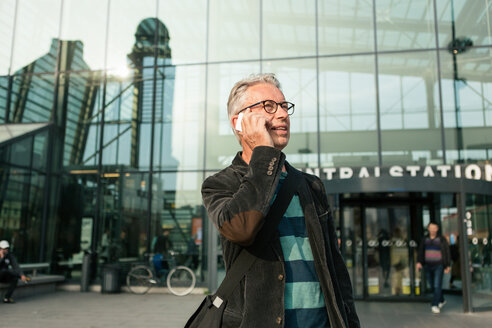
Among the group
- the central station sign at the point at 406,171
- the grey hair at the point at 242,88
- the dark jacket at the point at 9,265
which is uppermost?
the central station sign at the point at 406,171

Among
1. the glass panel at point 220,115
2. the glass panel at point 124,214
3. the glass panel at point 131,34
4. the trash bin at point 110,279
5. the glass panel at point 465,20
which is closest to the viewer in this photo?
the trash bin at point 110,279

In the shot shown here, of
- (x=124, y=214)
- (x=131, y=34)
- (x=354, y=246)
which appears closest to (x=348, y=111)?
(x=354, y=246)

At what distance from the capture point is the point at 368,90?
40.3 feet

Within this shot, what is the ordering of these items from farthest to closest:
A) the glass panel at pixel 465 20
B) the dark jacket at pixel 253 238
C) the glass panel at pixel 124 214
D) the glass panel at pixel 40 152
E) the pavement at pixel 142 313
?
the glass panel at pixel 40 152, the glass panel at pixel 124 214, the glass panel at pixel 465 20, the pavement at pixel 142 313, the dark jacket at pixel 253 238

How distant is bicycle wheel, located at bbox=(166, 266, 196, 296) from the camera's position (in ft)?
38.3

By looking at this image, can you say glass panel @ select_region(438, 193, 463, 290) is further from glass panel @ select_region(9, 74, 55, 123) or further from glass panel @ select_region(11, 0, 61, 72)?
glass panel @ select_region(11, 0, 61, 72)

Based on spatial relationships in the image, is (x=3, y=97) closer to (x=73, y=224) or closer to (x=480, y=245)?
(x=73, y=224)

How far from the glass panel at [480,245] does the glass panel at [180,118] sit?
7.07 meters

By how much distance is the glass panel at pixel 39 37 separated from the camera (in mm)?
14156

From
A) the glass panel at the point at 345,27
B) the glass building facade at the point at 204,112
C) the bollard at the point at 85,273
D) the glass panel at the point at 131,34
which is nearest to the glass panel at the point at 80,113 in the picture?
the glass building facade at the point at 204,112

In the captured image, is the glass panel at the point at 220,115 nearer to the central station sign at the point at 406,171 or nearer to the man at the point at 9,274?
the central station sign at the point at 406,171

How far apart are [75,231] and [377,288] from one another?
857 centimetres

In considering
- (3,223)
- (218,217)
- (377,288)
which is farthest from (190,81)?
(218,217)

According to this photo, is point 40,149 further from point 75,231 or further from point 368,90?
point 368,90
